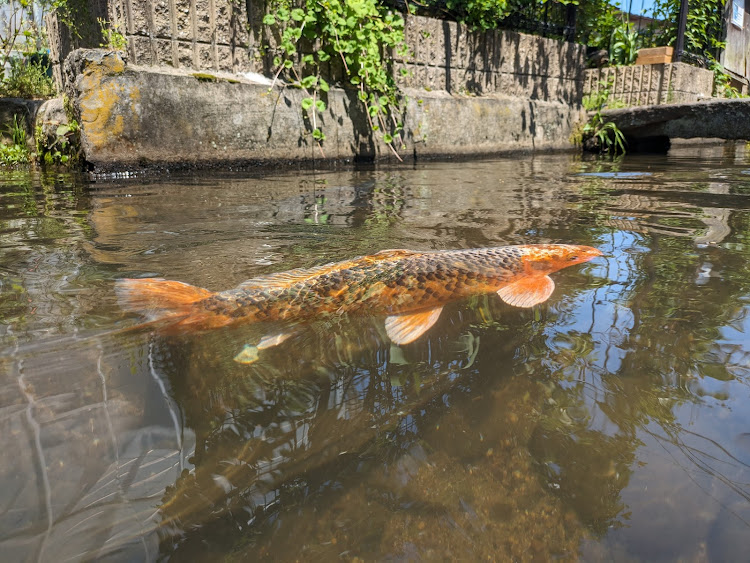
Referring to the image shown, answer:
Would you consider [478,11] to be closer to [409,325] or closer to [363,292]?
[363,292]

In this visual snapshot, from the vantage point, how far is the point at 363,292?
2084mm

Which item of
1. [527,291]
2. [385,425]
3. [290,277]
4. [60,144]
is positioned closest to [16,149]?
[60,144]

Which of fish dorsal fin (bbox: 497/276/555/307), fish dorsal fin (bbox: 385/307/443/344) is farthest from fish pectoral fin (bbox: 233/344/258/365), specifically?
fish dorsal fin (bbox: 497/276/555/307)

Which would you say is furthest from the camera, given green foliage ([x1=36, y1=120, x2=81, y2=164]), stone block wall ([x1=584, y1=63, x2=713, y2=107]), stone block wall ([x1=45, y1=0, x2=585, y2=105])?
stone block wall ([x1=584, y1=63, x2=713, y2=107])

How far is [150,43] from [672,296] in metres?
6.22

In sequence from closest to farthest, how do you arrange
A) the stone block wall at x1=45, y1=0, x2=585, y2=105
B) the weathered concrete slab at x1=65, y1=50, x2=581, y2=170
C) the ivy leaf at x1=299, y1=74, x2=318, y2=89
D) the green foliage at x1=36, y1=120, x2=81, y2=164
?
1. the weathered concrete slab at x1=65, y1=50, x2=581, y2=170
2. the stone block wall at x1=45, y1=0, x2=585, y2=105
3. the green foliage at x1=36, y1=120, x2=81, y2=164
4. the ivy leaf at x1=299, y1=74, x2=318, y2=89

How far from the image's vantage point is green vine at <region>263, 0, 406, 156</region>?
23.3 ft

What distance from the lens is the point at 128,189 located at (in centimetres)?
533

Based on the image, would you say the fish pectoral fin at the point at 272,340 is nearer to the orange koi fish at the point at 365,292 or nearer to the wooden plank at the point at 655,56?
the orange koi fish at the point at 365,292

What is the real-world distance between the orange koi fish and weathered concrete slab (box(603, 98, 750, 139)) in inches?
342

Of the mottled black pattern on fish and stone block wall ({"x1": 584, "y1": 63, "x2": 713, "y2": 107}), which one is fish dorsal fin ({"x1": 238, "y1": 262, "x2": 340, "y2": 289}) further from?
stone block wall ({"x1": 584, "y1": 63, "x2": 713, "y2": 107})

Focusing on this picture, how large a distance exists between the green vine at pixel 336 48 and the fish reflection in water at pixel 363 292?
5519 millimetres

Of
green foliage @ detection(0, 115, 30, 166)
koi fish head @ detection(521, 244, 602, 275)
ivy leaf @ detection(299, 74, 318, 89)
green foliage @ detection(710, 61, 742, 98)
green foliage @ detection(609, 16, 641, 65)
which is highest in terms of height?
green foliage @ detection(609, 16, 641, 65)

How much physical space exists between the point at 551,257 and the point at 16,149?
27.4 feet
